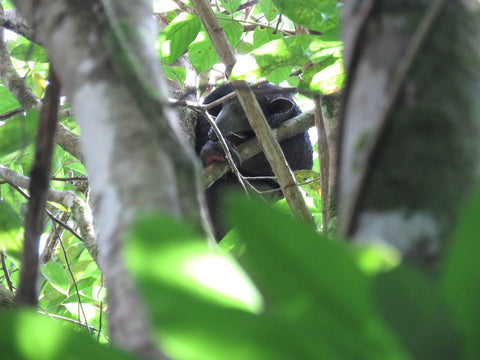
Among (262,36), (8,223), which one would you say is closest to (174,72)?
(262,36)

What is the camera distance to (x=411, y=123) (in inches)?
17.7

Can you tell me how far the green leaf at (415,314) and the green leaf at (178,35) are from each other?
1.88 metres

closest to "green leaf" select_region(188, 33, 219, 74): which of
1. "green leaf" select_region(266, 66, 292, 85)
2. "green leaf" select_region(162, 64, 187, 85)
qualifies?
"green leaf" select_region(162, 64, 187, 85)

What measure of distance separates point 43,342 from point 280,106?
135 inches

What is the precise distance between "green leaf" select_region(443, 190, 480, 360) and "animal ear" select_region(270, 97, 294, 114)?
3386mm

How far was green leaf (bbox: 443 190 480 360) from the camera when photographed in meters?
0.33

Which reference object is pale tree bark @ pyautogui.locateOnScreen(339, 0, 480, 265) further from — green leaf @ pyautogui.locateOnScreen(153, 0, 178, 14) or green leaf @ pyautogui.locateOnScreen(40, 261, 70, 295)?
green leaf @ pyautogui.locateOnScreen(40, 261, 70, 295)

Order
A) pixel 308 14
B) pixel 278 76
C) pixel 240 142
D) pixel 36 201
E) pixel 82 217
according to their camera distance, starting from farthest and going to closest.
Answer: pixel 240 142, pixel 82 217, pixel 278 76, pixel 308 14, pixel 36 201

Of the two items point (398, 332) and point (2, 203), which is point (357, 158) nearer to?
point (398, 332)

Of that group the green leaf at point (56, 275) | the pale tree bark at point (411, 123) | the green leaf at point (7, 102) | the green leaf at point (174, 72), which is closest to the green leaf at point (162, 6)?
the green leaf at point (174, 72)

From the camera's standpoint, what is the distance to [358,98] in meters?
0.50

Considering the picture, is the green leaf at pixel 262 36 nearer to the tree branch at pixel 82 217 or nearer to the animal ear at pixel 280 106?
the tree branch at pixel 82 217

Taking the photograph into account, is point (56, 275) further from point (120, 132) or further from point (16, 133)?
point (120, 132)

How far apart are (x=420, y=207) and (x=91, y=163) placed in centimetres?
27
